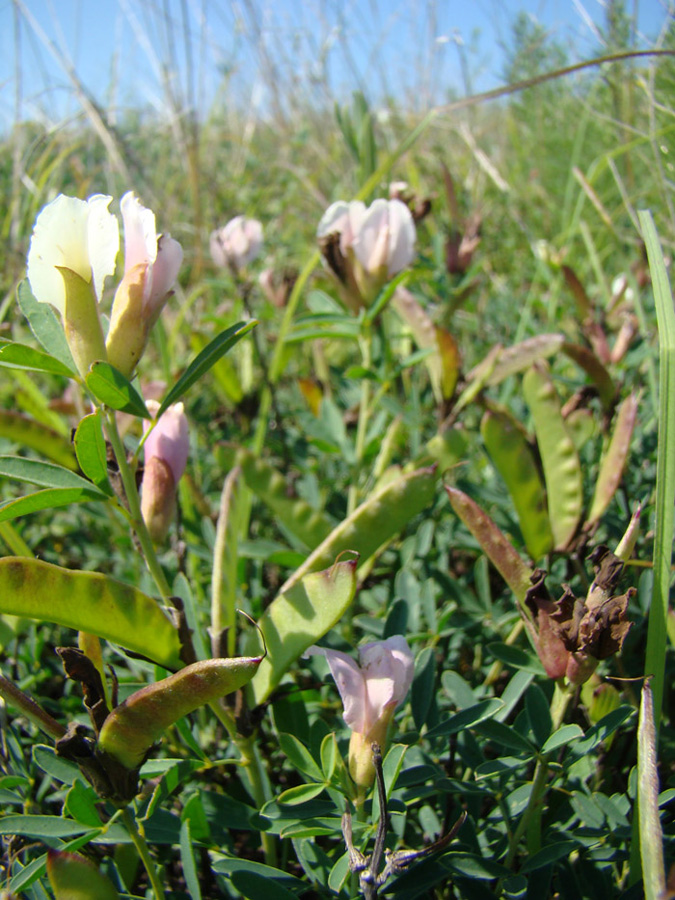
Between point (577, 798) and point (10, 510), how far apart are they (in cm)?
57

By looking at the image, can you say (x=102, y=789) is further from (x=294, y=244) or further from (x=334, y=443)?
(x=294, y=244)

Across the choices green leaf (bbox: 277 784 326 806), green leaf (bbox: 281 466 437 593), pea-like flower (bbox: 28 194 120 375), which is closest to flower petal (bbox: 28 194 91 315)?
pea-like flower (bbox: 28 194 120 375)

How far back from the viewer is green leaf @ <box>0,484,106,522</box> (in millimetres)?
512

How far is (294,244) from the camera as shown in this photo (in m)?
2.74

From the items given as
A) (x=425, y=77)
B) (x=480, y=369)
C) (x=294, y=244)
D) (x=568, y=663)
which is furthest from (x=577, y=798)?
(x=425, y=77)

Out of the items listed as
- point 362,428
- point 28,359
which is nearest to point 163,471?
point 28,359

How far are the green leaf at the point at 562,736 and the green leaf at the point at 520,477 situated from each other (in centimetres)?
24

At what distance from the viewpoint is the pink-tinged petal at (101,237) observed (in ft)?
1.67

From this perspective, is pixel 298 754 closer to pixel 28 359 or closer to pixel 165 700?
pixel 165 700

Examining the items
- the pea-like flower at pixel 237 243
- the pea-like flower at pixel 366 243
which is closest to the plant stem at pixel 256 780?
the pea-like flower at pixel 366 243

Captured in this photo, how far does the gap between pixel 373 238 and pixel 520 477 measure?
40 centimetres

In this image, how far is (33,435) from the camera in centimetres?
88

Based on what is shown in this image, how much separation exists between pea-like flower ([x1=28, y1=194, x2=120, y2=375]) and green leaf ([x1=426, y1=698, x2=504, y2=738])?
1.44 ft

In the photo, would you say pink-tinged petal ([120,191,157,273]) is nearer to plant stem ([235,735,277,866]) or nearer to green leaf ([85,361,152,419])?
green leaf ([85,361,152,419])
